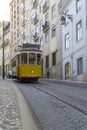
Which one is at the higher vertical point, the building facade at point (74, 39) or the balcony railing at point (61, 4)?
the balcony railing at point (61, 4)

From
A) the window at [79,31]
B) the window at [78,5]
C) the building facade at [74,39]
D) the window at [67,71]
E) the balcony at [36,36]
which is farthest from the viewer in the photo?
the balcony at [36,36]

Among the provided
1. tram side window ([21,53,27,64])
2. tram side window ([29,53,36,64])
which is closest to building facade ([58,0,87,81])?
tram side window ([29,53,36,64])

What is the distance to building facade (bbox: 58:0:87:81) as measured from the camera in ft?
117

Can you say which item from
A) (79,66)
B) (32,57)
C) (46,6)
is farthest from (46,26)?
(32,57)

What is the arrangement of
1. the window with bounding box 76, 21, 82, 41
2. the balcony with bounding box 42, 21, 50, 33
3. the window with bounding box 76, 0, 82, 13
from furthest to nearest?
1. the balcony with bounding box 42, 21, 50, 33
2. the window with bounding box 76, 0, 82, 13
3. the window with bounding box 76, 21, 82, 41

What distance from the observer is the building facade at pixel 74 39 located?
35.7m

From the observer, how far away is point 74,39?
3953 cm

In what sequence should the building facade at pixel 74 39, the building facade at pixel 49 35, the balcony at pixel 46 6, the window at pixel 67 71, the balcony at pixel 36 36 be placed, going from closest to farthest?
the building facade at pixel 74 39 → the window at pixel 67 71 → the building facade at pixel 49 35 → the balcony at pixel 46 6 → the balcony at pixel 36 36

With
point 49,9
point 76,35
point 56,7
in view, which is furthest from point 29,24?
point 76,35

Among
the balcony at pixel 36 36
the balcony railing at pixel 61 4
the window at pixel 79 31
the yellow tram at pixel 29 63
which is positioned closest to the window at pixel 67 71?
the window at pixel 79 31

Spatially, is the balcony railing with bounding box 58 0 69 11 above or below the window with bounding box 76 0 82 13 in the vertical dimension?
above

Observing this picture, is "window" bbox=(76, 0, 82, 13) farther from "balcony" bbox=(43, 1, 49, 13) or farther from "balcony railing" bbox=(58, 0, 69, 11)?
"balcony" bbox=(43, 1, 49, 13)

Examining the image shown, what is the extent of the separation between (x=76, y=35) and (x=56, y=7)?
12.1 m

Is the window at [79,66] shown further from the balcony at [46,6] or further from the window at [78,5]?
the balcony at [46,6]
